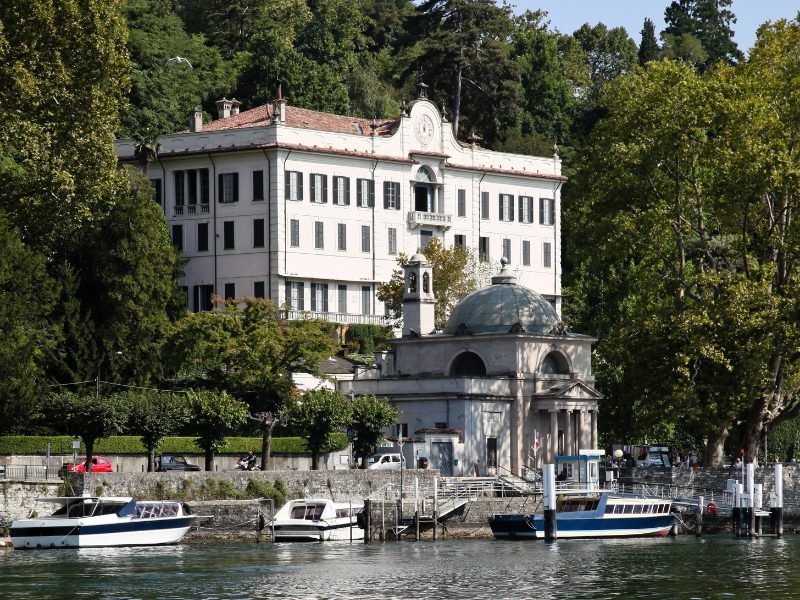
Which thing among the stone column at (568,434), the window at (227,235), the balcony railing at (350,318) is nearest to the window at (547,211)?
the balcony railing at (350,318)

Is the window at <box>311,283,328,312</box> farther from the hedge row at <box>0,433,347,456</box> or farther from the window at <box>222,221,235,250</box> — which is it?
the hedge row at <box>0,433,347,456</box>

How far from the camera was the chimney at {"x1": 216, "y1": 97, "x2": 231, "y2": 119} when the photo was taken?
127 m

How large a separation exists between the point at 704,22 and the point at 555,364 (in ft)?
297

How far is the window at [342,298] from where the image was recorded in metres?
119

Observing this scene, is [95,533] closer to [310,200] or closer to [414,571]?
[414,571]

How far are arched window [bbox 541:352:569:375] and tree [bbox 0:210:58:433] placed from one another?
68.7ft

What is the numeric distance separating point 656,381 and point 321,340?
13918 millimetres

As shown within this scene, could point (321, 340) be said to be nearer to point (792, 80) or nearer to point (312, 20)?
point (792, 80)

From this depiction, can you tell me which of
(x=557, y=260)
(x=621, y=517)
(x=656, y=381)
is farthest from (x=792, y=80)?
(x=557, y=260)

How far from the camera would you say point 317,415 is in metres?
83.9

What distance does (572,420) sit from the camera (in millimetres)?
94000

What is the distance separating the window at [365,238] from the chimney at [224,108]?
11624 millimetres

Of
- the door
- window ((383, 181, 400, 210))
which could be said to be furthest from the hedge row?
window ((383, 181, 400, 210))

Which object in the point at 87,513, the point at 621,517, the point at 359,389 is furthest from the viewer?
the point at 359,389
